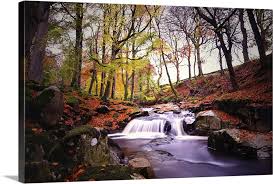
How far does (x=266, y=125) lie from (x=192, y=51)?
62.1 inches

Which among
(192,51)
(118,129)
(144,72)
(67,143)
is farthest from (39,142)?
(192,51)

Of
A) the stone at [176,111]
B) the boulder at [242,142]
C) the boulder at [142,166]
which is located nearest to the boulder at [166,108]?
the stone at [176,111]

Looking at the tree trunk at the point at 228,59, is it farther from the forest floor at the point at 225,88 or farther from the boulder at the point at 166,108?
the boulder at the point at 166,108

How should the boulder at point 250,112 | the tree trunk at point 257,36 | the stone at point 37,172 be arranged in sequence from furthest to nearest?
the tree trunk at point 257,36, the boulder at point 250,112, the stone at point 37,172

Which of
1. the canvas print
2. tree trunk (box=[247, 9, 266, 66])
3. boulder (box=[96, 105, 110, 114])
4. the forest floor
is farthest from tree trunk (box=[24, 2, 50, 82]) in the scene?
tree trunk (box=[247, 9, 266, 66])

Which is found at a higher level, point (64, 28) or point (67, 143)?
point (64, 28)

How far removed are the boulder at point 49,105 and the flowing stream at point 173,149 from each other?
819 millimetres

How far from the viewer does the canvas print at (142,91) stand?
8828mm

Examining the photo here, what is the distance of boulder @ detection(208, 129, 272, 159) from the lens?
32.4 ft

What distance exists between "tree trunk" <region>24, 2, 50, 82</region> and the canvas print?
13 millimetres

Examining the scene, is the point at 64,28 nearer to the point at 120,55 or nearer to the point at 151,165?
the point at 120,55

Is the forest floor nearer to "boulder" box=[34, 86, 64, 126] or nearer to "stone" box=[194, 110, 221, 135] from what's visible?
"stone" box=[194, 110, 221, 135]

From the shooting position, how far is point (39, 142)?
8.73 metres

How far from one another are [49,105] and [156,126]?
1621mm
